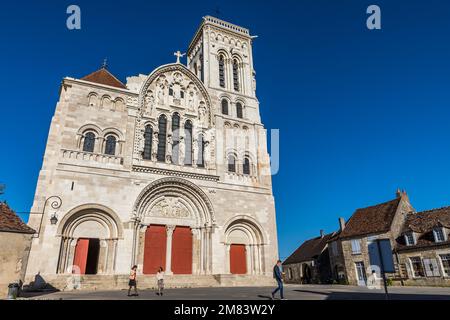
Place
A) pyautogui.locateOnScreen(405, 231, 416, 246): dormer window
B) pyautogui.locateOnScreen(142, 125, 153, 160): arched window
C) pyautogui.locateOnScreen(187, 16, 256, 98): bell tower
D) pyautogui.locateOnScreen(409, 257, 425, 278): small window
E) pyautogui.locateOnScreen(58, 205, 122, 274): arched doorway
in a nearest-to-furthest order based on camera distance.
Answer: pyautogui.locateOnScreen(58, 205, 122, 274): arched doorway
pyautogui.locateOnScreen(142, 125, 153, 160): arched window
pyautogui.locateOnScreen(409, 257, 425, 278): small window
pyautogui.locateOnScreen(405, 231, 416, 246): dormer window
pyautogui.locateOnScreen(187, 16, 256, 98): bell tower

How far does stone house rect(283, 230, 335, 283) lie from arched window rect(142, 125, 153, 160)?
2426 centimetres

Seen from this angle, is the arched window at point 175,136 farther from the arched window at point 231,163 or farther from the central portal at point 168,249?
the central portal at point 168,249

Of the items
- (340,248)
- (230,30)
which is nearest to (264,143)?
(230,30)

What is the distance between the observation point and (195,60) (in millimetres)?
30984

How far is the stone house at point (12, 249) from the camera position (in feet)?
36.4

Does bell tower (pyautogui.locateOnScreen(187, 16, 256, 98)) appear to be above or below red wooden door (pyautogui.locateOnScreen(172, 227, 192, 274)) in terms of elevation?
above

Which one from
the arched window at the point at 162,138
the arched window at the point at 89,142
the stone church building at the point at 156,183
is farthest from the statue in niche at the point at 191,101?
the arched window at the point at 89,142

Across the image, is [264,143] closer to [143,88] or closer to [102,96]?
[143,88]

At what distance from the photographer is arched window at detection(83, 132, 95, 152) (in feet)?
64.8

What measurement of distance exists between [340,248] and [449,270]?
9975mm

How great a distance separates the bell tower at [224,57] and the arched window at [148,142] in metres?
6.67

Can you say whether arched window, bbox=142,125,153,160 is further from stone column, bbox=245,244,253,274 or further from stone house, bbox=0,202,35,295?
stone house, bbox=0,202,35,295

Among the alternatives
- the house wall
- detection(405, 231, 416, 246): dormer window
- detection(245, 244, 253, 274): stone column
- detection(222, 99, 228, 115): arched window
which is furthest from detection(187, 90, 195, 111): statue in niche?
detection(405, 231, 416, 246): dormer window

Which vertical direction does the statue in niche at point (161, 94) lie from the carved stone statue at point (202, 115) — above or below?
above
